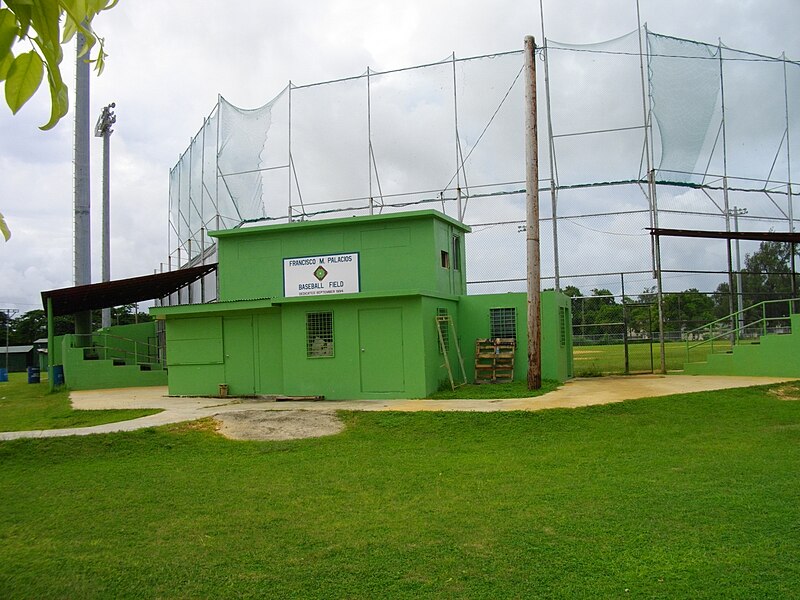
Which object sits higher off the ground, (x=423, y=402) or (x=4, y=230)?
(x=4, y=230)

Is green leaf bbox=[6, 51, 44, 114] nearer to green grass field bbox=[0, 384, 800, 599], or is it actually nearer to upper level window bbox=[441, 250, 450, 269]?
green grass field bbox=[0, 384, 800, 599]

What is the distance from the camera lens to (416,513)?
647 cm

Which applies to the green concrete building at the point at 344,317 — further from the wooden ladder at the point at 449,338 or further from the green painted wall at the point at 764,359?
the green painted wall at the point at 764,359

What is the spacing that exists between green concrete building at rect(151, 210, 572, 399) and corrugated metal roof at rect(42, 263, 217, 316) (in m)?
4.48

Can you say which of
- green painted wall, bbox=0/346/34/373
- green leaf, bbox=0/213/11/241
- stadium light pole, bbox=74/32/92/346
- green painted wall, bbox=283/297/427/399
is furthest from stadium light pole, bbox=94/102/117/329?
green leaf, bbox=0/213/11/241

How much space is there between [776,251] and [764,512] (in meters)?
18.7

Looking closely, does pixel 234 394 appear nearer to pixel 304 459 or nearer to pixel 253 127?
pixel 304 459

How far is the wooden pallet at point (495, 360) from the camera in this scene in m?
17.1

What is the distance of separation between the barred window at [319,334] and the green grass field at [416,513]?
16.3ft

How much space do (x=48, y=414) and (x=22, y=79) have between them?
1542cm

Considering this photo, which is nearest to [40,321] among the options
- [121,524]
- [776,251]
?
[776,251]

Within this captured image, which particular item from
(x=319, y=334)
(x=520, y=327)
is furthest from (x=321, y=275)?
(x=520, y=327)

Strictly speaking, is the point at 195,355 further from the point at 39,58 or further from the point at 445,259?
the point at 39,58

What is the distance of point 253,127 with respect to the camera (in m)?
24.9
